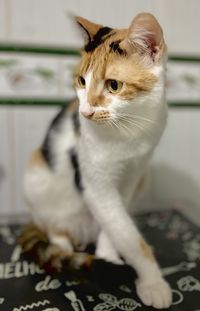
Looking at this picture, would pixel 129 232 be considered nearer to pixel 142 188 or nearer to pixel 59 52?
pixel 142 188

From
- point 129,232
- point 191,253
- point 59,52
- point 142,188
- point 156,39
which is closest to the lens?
point 156,39

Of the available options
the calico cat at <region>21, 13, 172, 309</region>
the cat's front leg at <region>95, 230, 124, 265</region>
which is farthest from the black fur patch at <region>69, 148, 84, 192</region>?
the cat's front leg at <region>95, 230, 124, 265</region>

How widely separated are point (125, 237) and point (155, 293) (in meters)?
0.14

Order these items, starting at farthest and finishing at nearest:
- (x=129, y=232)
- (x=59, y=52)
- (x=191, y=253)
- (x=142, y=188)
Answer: (x=59, y=52), (x=142, y=188), (x=191, y=253), (x=129, y=232)

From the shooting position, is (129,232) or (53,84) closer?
(129,232)

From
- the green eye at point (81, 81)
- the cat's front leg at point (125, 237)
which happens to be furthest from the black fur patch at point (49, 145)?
the green eye at point (81, 81)

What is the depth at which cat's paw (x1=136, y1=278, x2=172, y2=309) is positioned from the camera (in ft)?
2.45

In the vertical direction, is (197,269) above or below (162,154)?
below

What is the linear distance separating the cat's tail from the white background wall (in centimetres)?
38

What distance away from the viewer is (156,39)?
632 millimetres

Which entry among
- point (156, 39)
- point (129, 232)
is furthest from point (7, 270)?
point (156, 39)

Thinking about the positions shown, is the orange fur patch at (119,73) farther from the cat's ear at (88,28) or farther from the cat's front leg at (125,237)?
the cat's front leg at (125,237)

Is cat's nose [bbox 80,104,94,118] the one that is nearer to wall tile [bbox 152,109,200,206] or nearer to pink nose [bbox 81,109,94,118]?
pink nose [bbox 81,109,94,118]

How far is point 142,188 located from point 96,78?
0.56m
